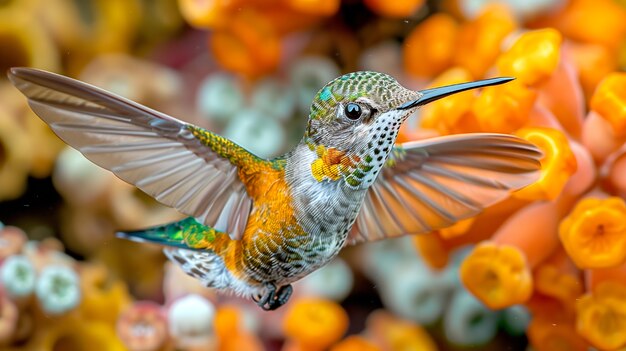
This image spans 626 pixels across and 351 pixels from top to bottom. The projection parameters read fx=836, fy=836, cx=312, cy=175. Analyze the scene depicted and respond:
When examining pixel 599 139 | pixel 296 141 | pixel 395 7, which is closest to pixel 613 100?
pixel 599 139

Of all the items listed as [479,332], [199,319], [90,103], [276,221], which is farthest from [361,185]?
[479,332]

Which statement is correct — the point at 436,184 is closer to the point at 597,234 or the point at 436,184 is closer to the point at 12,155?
the point at 597,234

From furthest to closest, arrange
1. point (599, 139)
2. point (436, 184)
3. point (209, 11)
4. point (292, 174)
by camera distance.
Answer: point (209, 11), point (599, 139), point (436, 184), point (292, 174)

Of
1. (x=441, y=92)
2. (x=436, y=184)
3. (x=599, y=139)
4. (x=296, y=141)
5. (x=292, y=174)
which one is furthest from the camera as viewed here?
(x=296, y=141)

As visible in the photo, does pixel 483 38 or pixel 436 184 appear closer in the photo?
pixel 436 184

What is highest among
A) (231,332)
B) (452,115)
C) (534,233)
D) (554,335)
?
(452,115)

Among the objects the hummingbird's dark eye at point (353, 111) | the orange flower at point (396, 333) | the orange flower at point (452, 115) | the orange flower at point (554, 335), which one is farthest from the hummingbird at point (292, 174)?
the orange flower at point (396, 333)

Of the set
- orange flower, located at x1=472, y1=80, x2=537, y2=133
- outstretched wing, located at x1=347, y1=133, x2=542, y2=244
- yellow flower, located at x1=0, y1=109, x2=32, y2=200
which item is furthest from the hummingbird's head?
yellow flower, located at x1=0, y1=109, x2=32, y2=200

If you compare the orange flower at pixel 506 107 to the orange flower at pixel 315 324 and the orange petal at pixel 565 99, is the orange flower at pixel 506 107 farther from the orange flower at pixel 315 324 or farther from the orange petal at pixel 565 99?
the orange flower at pixel 315 324

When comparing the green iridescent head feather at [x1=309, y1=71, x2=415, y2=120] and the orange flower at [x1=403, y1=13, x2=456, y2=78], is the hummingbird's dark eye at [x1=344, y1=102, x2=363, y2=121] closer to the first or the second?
the green iridescent head feather at [x1=309, y1=71, x2=415, y2=120]
